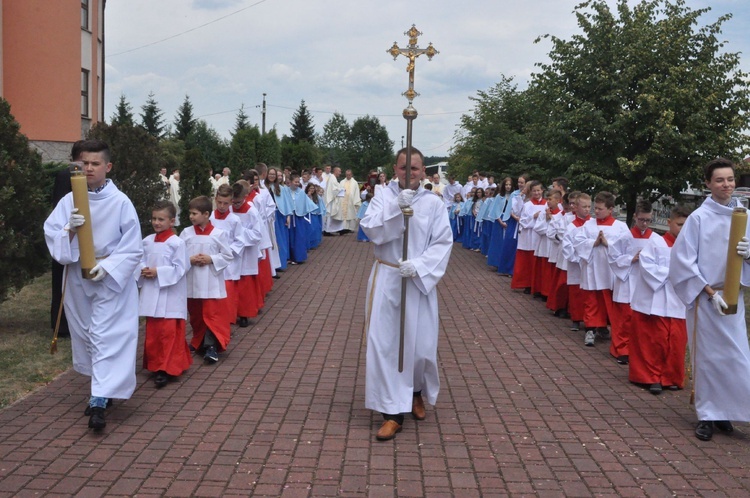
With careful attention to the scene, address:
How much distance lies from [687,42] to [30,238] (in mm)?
16820

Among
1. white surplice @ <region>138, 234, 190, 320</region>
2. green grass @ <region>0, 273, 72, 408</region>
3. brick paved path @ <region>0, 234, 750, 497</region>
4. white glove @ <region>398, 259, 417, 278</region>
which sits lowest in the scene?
green grass @ <region>0, 273, 72, 408</region>

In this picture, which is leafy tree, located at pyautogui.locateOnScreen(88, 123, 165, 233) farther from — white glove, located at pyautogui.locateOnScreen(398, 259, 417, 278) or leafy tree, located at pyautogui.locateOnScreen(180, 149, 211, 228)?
white glove, located at pyautogui.locateOnScreen(398, 259, 417, 278)

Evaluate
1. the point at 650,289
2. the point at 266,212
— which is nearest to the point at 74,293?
the point at 650,289

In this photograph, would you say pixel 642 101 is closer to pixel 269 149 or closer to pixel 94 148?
pixel 94 148

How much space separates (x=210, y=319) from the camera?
8.63 m

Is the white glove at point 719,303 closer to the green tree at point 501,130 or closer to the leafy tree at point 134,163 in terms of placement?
the leafy tree at point 134,163

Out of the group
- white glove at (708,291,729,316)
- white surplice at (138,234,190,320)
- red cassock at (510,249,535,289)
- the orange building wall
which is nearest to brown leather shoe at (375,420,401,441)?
white surplice at (138,234,190,320)

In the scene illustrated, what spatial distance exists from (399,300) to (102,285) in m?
2.26

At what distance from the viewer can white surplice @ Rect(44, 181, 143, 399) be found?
624 centimetres

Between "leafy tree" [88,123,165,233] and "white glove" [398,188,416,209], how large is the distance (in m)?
8.28

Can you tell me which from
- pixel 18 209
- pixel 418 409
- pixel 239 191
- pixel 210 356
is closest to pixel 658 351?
pixel 418 409

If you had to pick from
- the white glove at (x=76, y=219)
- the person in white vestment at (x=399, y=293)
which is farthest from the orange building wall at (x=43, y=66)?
the person in white vestment at (x=399, y=293)

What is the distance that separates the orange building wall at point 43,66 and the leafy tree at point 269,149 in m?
28.8

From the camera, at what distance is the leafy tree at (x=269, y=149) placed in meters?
52.4
